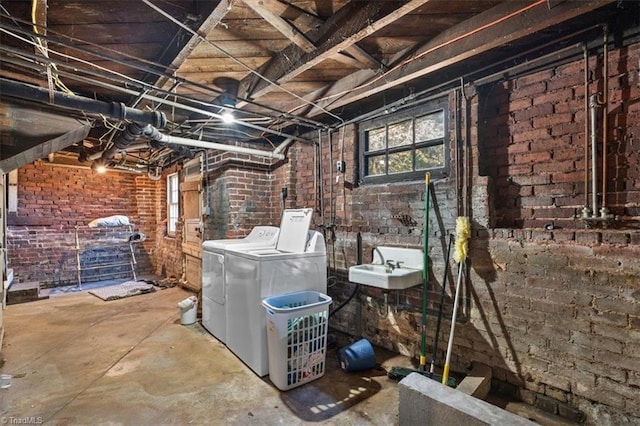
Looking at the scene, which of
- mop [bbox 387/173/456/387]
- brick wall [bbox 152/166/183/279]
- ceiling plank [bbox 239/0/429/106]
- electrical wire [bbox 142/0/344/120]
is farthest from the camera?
brick wall [bbox 152/166/183/279]

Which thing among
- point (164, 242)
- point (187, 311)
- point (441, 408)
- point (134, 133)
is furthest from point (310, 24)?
point (164, 242)

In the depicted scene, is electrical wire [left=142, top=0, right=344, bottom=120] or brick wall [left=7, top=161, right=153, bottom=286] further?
brick wall [left=7, top=161, right=153, bottom=286]

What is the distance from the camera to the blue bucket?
251cm

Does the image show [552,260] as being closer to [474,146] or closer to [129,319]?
[474,146]

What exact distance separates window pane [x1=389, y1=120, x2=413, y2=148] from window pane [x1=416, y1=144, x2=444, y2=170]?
A: 6.4 inches

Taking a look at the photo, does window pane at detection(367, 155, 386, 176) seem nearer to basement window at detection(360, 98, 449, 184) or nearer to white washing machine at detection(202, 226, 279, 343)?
basement window at detection(360, 98, 449, 184)

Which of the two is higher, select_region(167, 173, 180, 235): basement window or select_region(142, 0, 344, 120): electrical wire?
select_region(142, 0, 344, 120): electrical wire

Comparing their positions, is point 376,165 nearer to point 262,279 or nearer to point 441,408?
point 262,279

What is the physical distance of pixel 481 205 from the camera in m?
2.33

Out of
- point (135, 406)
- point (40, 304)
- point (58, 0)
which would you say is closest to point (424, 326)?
point (135, 406)

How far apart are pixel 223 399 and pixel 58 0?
2608 millimetres

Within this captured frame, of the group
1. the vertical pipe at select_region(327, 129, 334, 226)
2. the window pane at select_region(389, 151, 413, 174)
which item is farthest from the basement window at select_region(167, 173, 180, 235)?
the window pane at select_region(389, 151, 413, 174)

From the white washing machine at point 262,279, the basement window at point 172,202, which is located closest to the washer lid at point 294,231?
Answer: the white washing machine at point 262,279

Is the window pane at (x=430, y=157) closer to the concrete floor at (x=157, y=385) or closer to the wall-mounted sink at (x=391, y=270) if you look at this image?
the wall-mounted sink at (x=391, y=270)
